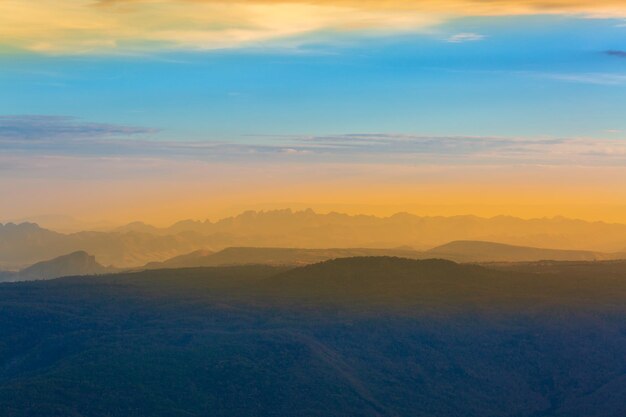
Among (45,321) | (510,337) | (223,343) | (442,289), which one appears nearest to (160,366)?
(223,343)

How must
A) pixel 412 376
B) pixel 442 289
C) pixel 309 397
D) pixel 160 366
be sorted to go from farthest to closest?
pixel 442 289
pixel 412 376
pixel 160 366
pixel 309 397

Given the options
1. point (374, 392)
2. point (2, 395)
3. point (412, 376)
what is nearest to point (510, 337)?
point (412, 376)

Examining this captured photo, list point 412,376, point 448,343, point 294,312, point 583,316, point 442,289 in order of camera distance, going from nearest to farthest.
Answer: point 412,376, point 448,343, point 583,316, point 294,312, point 442,289

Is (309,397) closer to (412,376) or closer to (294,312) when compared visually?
(412,376)

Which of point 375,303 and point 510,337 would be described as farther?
point 375,303

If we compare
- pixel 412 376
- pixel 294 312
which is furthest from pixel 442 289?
pixel 412 376

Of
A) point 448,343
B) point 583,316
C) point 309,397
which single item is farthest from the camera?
point 583,316

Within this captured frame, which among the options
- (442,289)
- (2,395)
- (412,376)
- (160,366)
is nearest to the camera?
(2,395)

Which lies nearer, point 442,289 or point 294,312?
point 294,312

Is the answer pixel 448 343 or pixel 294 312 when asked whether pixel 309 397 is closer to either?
pixel 448 343
